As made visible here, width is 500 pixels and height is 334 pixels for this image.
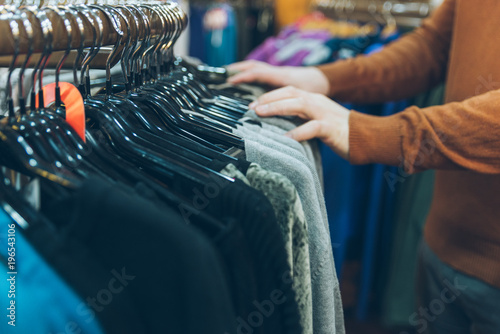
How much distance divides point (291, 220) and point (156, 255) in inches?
6.5

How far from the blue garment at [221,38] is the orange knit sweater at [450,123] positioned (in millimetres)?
1340

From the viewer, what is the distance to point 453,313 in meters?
0.89

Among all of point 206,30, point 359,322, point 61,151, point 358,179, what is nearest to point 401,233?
point 358,179

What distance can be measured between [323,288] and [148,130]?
303 mm

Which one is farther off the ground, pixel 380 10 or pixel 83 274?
pixel 380 10

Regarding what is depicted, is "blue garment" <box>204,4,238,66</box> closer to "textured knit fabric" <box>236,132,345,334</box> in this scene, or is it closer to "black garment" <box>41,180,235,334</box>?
"textured knit fabric" <box>236,132,345,334</box>

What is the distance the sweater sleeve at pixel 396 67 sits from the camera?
0.99 metres

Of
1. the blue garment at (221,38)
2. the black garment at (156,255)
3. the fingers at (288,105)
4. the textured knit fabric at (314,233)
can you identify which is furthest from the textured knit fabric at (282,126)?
the blue garment at (221,38)

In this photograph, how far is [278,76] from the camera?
932 millimetres

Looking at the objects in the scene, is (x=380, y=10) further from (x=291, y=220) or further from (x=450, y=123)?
Answer: (x=291, y=220)

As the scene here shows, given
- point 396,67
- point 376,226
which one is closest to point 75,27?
point 396,67

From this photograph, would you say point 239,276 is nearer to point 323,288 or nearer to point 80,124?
point 323,288

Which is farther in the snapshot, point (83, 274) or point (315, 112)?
point (315, 112)

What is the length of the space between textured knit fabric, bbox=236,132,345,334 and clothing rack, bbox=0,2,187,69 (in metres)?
0.25
